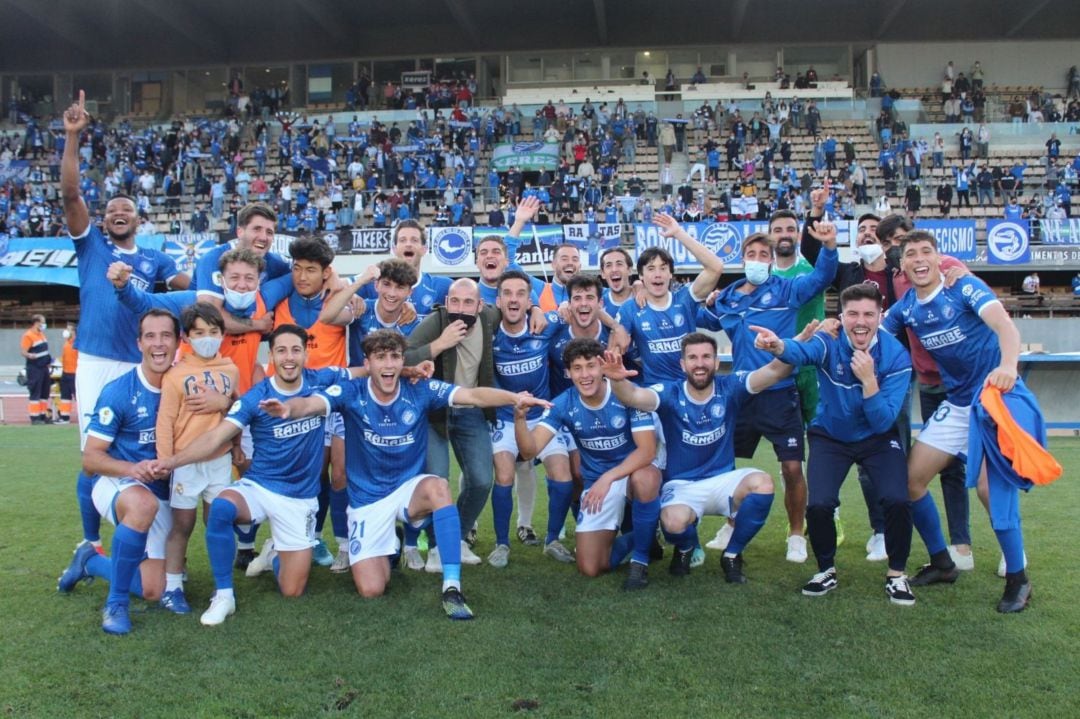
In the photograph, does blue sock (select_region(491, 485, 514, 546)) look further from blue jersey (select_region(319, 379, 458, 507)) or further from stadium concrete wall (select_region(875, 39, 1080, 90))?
stadium concrete wall (select_region(875, 39, 1080, 90))

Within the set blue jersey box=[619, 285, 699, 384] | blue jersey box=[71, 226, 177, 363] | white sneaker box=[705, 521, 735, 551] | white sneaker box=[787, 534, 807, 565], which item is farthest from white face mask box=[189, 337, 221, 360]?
white sneaker box=[787, 534, 807, 565]

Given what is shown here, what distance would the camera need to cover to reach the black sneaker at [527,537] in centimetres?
625

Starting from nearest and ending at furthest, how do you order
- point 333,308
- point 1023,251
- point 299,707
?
point 299,707, point 333,308, point 1023,251

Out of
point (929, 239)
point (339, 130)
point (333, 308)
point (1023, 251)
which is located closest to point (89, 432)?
point (333, 308)

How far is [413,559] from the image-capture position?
5.50m

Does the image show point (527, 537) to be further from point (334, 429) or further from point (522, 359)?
point (334, 429)

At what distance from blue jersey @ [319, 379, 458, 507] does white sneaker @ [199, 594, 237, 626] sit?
0.89m

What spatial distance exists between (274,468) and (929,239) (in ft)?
13.0

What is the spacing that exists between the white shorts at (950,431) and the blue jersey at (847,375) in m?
0.27

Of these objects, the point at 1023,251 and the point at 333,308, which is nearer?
the point at 333,308

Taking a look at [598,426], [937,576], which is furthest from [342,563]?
[937,576]

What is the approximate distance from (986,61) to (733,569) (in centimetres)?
3472

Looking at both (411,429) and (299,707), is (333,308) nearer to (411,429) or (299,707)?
(411,429)

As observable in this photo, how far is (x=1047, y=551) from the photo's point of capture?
18.5 feet
